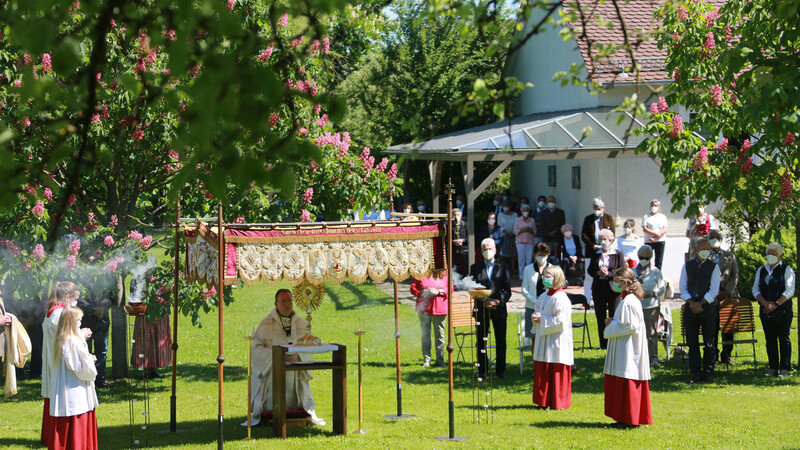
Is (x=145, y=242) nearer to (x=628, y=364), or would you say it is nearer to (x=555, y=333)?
(x=555, y=333)

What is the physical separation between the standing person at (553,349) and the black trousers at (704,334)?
2.32 metres

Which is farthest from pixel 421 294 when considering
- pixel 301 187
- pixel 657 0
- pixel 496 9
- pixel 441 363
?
pixel 657 0

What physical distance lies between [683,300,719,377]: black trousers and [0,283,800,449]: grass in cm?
28

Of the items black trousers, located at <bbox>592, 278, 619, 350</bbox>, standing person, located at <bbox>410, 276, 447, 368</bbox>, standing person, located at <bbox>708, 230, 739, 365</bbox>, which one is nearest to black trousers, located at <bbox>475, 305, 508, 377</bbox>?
standing person, located at <bbox>410, 276, 447, 368</bbox>

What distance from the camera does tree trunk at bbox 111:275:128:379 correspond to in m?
14.2

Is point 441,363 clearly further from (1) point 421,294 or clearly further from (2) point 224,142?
(2) point 224,142

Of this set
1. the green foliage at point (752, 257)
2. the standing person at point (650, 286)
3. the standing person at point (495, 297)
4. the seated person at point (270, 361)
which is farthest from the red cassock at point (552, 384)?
the green foliage at point (752, 257)

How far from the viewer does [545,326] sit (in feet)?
39.3

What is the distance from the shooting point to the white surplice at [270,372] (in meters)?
11.5

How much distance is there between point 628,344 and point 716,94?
4294 millimetres

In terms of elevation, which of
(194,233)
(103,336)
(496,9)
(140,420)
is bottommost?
(140,420)

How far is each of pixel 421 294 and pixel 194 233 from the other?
475 centimetres

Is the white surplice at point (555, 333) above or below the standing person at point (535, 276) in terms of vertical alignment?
below

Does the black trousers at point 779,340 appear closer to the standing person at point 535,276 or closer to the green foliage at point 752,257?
the standing person at point 535,276
